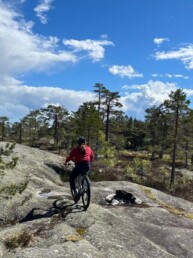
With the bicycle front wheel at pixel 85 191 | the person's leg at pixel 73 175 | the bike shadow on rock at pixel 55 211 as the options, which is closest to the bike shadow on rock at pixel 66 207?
the bike shadow on rock at pixel 55 211

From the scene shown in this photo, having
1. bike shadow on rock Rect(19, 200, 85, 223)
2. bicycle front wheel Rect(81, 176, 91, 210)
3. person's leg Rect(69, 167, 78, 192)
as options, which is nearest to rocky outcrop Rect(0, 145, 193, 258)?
bike shadow on rock Rect(19, 200, 85, 223)

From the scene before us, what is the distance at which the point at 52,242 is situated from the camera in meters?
9.69

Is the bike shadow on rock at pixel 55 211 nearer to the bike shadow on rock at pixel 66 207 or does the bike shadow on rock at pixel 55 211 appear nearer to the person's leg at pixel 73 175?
the bike shadow on rock at pixel 66 207

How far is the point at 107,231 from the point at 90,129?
36682mm

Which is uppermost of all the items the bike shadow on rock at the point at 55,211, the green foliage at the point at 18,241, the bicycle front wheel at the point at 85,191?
the bicycle front wheel at the point at 85,191

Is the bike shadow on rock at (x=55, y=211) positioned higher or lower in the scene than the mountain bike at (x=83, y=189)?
lower

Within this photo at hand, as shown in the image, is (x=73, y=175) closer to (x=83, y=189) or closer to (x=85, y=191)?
(x=83, y=189)

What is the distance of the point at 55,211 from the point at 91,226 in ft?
6.47

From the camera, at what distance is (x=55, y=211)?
41.7 feet

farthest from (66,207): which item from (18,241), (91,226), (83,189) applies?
(18,241)

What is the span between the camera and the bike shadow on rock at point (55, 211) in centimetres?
1248

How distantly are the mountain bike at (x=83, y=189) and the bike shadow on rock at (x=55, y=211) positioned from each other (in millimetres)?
239

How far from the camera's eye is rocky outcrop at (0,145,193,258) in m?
9.56

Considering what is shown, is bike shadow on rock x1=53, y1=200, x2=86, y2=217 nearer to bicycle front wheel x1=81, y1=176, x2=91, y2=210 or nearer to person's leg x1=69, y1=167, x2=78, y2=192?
bicycle front wheel x1=81, y1=176, x2=91, y2=210
